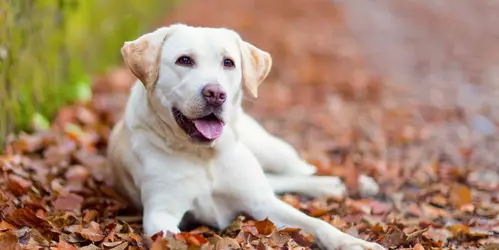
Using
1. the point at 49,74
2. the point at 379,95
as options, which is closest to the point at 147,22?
the point at 379,95

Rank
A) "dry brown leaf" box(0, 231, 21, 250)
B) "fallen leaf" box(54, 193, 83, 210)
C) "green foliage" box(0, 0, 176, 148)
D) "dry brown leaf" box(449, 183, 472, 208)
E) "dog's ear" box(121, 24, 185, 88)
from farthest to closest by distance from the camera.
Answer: "green foliage" box(0, 0, 176, 148), "dry brown leaf" box(449, 183, 472, 208), "fallen leaf" box(54, 193, 83, 210), "dog's ear" box(121, 24, 185, 88), "dry brown leaf" box(0, 231, 21, 250)

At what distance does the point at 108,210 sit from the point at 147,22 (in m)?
7.76

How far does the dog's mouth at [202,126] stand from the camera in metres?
4.02

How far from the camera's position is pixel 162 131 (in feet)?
14.0

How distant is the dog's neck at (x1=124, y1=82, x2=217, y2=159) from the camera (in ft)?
13.9

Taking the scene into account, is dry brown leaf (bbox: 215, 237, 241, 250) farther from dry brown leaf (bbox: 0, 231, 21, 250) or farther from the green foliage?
the green foliage

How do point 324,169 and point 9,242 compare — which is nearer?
point 9,242

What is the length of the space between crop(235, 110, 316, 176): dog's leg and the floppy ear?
2.94 ft

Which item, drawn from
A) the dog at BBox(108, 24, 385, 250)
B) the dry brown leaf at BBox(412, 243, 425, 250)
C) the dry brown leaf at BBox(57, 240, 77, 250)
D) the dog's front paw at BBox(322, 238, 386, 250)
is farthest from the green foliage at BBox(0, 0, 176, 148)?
the dry brown leaf at BBox(412, 243, 425, 250)

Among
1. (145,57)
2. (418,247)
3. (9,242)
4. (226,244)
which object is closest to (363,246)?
(418,247)

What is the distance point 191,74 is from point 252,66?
0.44 m

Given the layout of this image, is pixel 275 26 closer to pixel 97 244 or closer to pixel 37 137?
pixel 37 137

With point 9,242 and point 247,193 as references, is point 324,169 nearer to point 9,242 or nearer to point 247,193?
point 247,193

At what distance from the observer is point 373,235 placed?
14.1ft
